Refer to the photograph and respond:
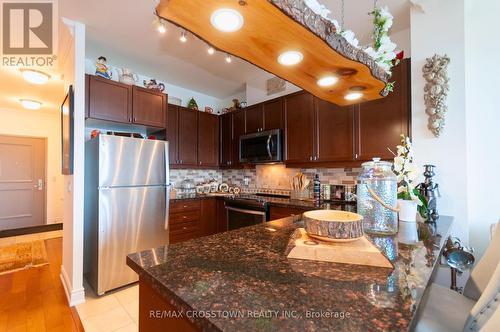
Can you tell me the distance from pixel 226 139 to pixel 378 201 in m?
2.94

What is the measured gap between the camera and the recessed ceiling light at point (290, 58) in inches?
37.6

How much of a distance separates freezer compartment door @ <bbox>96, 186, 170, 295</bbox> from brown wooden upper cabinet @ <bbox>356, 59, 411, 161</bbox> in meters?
2.25

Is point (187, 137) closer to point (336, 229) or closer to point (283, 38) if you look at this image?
point (283, 38)

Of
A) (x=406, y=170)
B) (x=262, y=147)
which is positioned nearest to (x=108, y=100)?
(x=262, y=147)

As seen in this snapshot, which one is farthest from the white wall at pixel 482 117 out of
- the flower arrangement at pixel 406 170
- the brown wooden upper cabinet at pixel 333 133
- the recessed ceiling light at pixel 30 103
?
the recessed ceiling light at pixel 30 103

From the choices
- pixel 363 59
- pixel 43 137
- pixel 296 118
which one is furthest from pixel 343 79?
pixel 43 137

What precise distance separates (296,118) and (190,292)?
2.55 metres

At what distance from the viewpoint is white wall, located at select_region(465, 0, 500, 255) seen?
1.67 meters

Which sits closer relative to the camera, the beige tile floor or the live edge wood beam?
the live edge wood beam

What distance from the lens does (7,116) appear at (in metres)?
4.45

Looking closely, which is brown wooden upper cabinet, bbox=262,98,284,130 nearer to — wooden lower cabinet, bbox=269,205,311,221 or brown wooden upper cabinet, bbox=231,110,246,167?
brown wooden upper cabinet, bbox=231,110,246,167

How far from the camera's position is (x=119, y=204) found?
2289 millimetres

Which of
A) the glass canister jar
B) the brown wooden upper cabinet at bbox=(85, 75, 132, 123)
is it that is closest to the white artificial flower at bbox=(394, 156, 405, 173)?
the glass canister jar

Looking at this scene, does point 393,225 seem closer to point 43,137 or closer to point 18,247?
point 18,247
